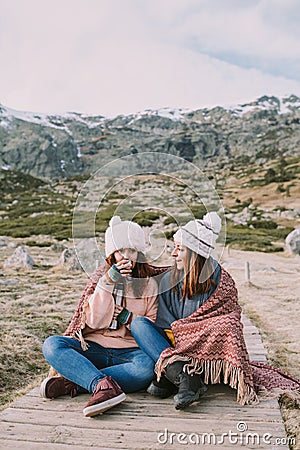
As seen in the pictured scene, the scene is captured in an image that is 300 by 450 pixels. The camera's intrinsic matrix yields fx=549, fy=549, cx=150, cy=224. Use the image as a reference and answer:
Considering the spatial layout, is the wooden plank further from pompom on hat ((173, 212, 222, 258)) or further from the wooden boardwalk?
pompom on hat ((173, 212, 222, 258))

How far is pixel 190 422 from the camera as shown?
3.54 m

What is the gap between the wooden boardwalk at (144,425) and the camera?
10.5ft

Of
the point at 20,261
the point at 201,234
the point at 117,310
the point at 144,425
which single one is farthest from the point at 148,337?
the point at 20,261

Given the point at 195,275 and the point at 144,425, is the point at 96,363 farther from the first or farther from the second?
the point at 195,275

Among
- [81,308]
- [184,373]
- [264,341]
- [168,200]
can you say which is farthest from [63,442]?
[264,341]

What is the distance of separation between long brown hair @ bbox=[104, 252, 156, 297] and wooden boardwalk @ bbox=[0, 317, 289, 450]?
796 millimetres

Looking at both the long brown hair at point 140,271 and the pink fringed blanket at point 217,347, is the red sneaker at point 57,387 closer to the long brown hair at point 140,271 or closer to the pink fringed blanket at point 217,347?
the pink fringed blanket at point 217,347

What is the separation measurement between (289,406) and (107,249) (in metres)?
1.75

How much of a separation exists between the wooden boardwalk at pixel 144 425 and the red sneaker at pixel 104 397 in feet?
0.23

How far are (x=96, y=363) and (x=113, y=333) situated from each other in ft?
0.86

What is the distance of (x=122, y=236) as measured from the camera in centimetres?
405

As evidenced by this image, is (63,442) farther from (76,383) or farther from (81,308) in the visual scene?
(81,308)

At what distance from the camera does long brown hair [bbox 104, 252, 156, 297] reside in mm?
4117

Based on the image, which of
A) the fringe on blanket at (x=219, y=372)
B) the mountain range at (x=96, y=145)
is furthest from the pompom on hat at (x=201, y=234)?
the mountain range at (x=96, y=145)
